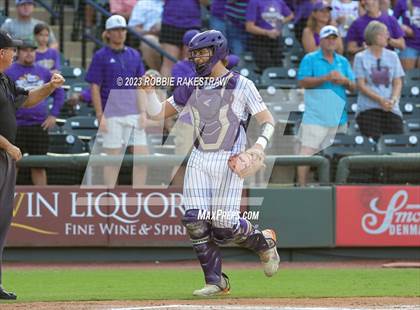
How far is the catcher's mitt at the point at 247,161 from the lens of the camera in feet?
24.1

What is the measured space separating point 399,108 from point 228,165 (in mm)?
5431

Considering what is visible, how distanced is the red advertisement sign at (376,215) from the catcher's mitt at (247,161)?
11.6 ft

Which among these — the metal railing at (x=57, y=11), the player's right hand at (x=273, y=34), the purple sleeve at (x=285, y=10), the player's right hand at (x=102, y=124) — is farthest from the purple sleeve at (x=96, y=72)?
the purple sleeve at (x=285, y=10)

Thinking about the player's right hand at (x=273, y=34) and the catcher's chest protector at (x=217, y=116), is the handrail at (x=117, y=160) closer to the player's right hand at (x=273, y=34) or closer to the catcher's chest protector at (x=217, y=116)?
the player's right hand at (x=273, y=34)

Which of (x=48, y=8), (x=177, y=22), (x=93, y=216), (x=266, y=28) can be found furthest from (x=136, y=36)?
(x=93, y=216)

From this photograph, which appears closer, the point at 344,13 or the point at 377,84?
the point at 377,84

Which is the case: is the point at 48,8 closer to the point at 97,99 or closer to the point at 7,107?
the point at 97,99

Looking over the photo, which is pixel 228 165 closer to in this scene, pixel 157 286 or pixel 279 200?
pixel 157 286

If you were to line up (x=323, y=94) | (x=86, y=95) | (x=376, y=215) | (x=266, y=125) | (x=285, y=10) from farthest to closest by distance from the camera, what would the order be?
(x=285, y=10), (x=86, y=95), (x=323, y=94), (x=376, y=215), (x=266, y=125)

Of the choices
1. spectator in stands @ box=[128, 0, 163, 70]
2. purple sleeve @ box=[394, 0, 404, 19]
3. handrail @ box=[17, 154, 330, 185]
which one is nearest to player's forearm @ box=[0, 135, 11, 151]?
handrail @ box=[17, 154, 330, 185]

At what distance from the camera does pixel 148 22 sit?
1347 centimetres

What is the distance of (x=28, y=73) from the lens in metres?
11.1

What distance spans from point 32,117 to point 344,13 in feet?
16.7

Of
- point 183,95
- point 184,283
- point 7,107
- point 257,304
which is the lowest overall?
point 184,283
